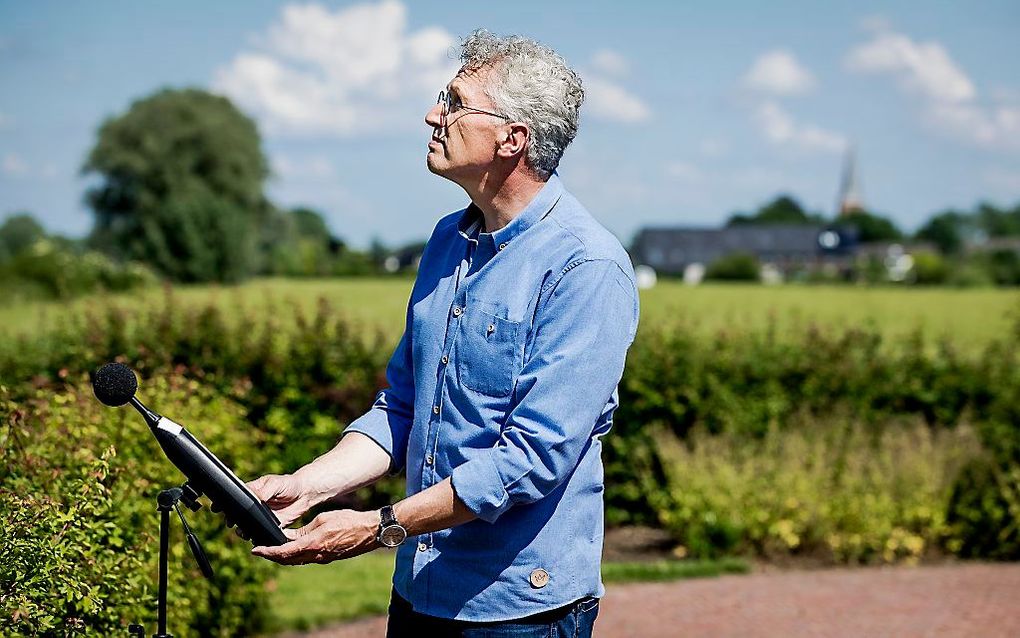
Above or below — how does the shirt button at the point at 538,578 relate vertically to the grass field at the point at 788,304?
below

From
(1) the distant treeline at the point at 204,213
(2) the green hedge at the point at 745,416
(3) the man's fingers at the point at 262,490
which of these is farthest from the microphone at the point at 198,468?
(1) the distant treeline at the point at 204,213

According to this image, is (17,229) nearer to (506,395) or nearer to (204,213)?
(204,213)

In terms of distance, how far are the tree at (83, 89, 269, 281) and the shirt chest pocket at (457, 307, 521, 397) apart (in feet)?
197

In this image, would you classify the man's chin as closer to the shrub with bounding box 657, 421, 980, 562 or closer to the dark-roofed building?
the shrub with bounding box 657, 421, 980, 562

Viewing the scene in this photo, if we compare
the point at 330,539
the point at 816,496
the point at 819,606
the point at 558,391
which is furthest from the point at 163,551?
the point at 816,496

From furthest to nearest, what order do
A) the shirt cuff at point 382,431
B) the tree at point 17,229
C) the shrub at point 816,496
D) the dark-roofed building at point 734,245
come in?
the dark-roofed building at point 734,245
the tree at point 17,229
the shrub at point 816,496
the shirt cuff at point 382,431

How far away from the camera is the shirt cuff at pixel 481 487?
2484mm

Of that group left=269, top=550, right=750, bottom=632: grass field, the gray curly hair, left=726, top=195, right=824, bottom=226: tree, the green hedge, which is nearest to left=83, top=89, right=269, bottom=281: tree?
the green hedge

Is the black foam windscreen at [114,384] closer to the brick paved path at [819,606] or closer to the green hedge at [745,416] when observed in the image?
the brick paved path at [819,606]

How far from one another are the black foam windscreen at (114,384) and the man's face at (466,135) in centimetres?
82

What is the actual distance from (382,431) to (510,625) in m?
0.60

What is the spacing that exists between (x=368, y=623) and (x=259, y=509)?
4.71m

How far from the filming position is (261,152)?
72.6 metres

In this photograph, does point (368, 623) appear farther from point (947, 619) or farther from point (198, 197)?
point (198, 197)
